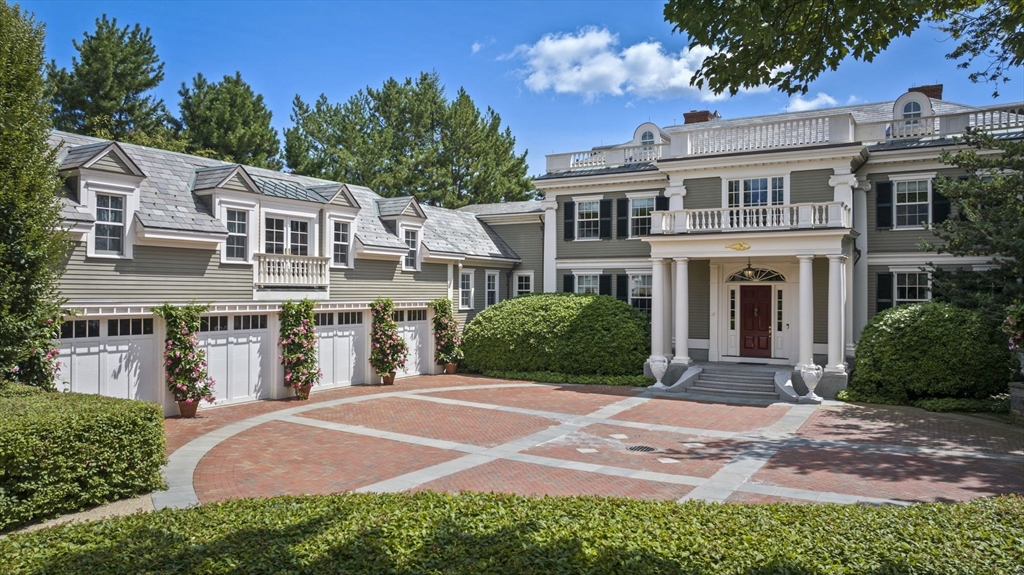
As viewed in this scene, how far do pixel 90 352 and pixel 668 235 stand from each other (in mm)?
17474

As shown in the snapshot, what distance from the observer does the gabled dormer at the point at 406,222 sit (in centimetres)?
2458

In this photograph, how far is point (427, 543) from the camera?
5922 mm

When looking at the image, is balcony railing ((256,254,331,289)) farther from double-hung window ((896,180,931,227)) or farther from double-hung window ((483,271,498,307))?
double-hung window ((896,180,931,227))

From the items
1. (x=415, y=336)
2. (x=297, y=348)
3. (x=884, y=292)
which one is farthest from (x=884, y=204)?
(x=297, y=348)

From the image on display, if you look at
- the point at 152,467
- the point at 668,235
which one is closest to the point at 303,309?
the point at 152,467

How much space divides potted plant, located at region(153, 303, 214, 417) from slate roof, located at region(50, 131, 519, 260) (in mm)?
2242

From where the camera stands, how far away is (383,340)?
2275cm

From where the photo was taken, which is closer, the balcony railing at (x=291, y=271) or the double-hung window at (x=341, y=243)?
the balcony railing at (x=291, y=271)

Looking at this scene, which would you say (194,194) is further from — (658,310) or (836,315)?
(836,315)

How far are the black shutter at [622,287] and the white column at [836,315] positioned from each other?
796 cm

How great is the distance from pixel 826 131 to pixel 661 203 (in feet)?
20.6

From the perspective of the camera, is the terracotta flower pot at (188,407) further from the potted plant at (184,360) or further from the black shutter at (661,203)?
the black shutter at (661,203)

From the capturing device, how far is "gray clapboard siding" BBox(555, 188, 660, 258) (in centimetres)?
2666

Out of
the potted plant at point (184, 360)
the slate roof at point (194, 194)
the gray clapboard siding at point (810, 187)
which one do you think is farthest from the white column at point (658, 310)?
the potted plant at point (184, 360)
